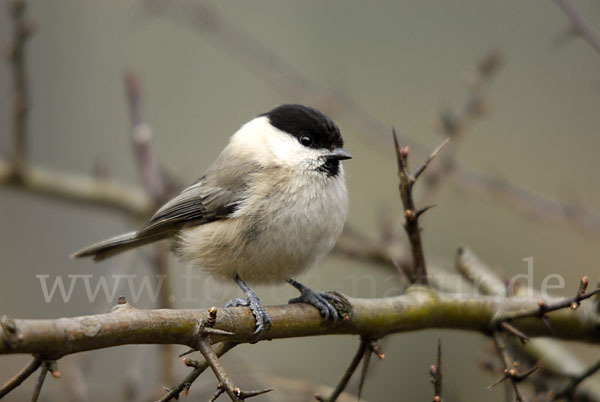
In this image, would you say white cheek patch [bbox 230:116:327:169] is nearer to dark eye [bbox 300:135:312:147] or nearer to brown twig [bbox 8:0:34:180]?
dark eye [bbox 300:135:312:147]

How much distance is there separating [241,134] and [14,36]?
1.08 meters

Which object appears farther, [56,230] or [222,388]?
[56,230]

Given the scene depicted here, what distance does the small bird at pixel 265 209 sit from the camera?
2.43m

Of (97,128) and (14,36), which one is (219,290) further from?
(97,128)

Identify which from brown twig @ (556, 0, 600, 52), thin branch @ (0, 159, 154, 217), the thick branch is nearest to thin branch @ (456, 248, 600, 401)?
the thick branch

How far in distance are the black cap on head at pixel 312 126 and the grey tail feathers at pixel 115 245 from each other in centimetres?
76

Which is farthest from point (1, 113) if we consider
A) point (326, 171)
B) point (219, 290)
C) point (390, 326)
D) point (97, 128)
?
point (390, 326)

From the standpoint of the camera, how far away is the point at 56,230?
17.5 ft

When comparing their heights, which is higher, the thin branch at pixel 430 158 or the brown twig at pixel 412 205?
the thin branch at pixel 430 158

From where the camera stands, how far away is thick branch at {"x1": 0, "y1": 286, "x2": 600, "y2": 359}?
1327 mm

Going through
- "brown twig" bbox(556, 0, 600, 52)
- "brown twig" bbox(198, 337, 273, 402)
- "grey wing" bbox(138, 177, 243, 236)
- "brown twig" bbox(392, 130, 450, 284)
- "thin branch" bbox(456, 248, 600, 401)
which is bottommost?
"thin branch" bbox(456, 248, 600, 401)

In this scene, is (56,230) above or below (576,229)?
below

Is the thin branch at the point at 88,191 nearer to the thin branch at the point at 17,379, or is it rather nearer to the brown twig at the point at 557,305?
the brown twig at the point at 557,305

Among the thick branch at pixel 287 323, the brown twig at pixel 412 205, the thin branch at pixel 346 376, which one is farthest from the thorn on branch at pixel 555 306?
the thin branch at pixel 346 376
